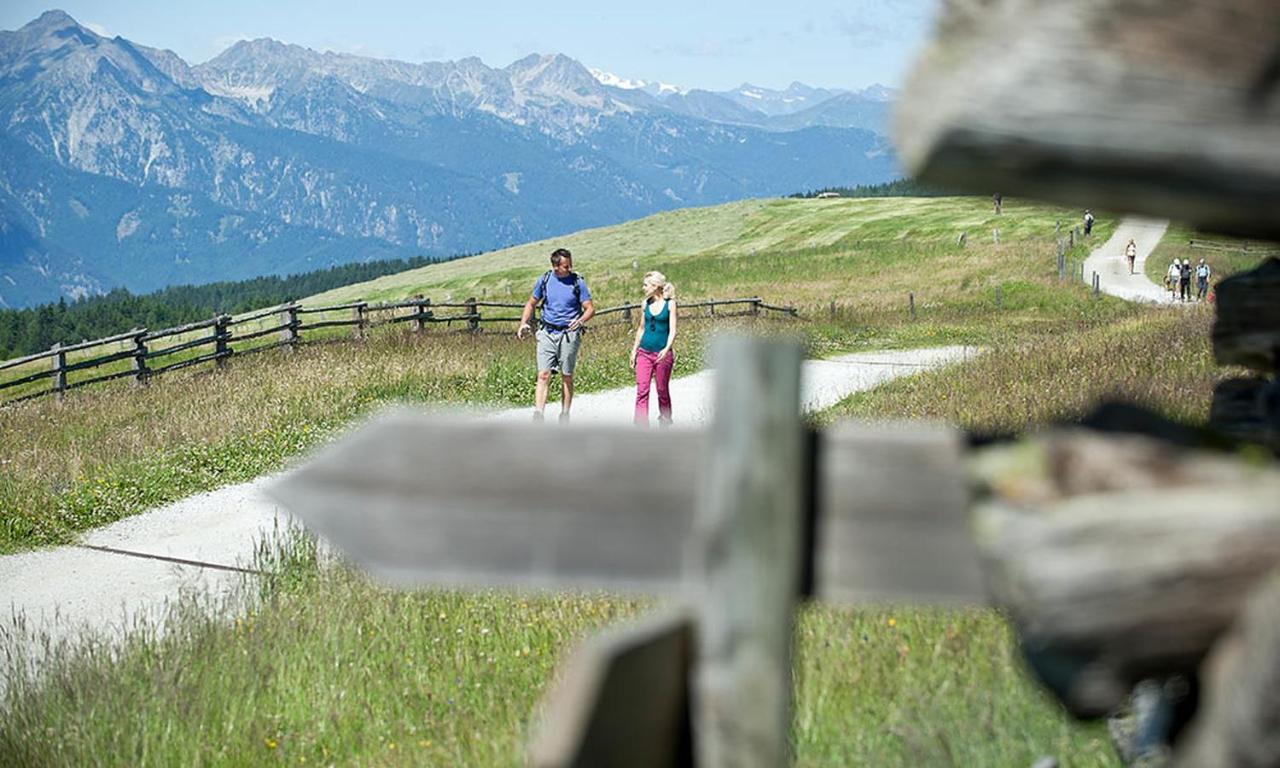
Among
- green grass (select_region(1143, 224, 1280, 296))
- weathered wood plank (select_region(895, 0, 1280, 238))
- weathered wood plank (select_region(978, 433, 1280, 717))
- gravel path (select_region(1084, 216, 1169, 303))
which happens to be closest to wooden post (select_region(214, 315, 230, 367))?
gravel path (select_region(1084, 216, 1169, 303))

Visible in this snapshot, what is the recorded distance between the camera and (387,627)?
6148 millimetres

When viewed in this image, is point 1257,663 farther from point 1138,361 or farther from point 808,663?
point 1138,361

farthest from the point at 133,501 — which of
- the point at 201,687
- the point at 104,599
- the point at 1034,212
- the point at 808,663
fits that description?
the point at 1034,212

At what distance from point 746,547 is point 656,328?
33.4 feet

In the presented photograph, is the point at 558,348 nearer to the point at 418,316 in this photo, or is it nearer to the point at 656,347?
the point at 656,347

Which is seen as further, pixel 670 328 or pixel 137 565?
pixel 670 328

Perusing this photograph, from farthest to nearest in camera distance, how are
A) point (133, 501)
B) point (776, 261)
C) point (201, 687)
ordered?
point (776, 261), point (133, 501), point (201, 687)

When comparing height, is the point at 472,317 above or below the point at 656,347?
above

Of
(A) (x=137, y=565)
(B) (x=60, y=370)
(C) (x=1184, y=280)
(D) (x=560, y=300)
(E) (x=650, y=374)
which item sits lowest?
(A) (x=137, y=565)

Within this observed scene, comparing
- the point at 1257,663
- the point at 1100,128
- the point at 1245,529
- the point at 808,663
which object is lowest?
the point at 808,663

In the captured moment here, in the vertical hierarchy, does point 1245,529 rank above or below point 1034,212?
below

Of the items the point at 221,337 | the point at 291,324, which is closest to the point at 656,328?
the point at 221,337

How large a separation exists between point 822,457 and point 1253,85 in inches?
29.1

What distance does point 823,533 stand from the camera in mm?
1832
